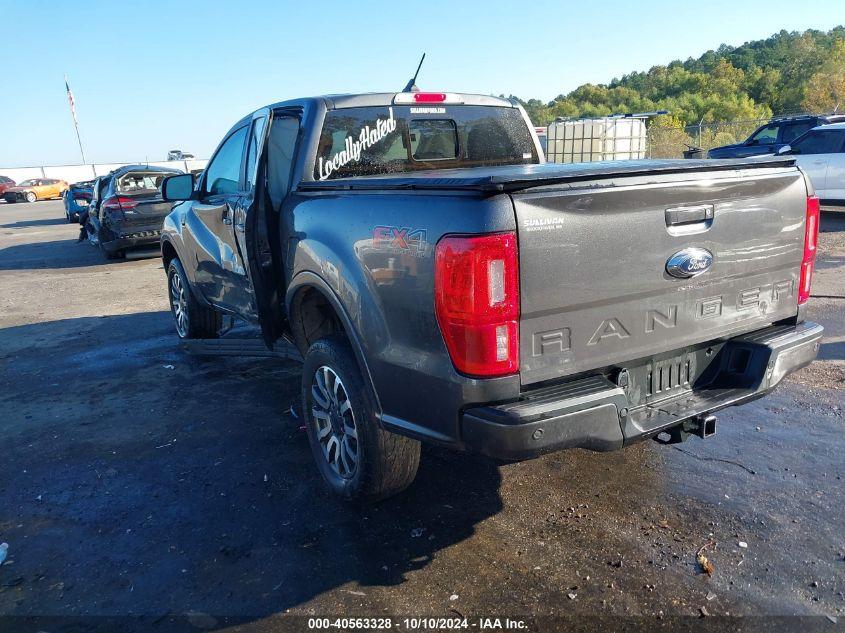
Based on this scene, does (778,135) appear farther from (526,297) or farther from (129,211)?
(526,297)

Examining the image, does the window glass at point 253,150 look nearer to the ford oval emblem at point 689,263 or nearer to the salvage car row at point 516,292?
the salvage car row at point 516,292

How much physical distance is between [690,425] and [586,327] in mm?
744

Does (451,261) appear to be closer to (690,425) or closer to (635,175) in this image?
(635,175)

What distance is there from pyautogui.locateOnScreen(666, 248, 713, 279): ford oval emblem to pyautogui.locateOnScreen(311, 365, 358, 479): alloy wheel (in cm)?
158

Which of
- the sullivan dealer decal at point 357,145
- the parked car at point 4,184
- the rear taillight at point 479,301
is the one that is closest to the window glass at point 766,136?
the sullivan dealer decal at point 357,145

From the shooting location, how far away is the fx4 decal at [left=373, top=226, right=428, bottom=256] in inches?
101

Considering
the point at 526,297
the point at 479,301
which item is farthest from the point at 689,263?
the point at 479,301

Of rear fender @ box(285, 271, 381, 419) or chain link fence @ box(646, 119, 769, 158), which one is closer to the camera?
rear fender @ box(285, 271, 381, 419)

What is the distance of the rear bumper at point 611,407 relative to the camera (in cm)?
246

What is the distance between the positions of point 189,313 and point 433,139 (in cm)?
303

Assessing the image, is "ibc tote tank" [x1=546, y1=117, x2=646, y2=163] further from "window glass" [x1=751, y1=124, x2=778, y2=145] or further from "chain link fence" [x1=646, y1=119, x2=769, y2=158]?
"chain link fence" [x1=646, y1=119, x2=769, y2=158]

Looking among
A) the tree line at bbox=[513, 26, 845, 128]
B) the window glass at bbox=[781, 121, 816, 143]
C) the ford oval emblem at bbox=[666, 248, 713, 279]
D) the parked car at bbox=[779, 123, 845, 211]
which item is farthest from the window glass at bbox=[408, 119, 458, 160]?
→ the tree line at bbox=[513, 26, 845, 128]

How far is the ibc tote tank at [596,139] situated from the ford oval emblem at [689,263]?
1056 cm

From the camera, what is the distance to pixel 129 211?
12.6 meters
